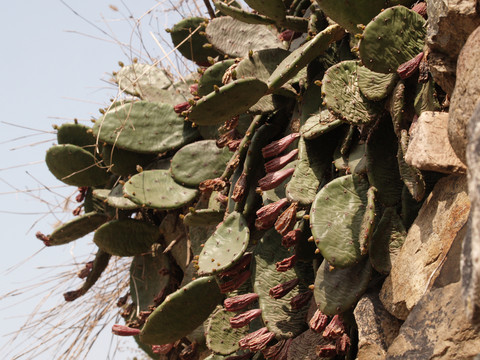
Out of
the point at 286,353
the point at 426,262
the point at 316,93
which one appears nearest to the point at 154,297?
the point at 286,353

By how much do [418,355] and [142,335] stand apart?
132 cm

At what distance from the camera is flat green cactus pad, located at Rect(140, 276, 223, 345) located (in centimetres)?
252

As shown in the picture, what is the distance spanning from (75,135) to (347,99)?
5.53 feet

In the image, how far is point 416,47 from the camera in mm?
1934

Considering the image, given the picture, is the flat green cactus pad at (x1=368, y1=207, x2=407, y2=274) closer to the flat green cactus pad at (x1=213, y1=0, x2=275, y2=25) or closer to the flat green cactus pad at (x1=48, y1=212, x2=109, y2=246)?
the flat green cactus pad at (x1=213, y1=0, x2=275, y2=25)

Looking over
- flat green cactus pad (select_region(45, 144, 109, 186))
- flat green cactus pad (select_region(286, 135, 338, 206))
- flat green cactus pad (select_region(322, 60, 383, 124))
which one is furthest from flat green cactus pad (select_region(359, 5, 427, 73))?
flat green cactus pad (select_region(45, 144, 109, 186))

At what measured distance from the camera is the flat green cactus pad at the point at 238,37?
2.71m

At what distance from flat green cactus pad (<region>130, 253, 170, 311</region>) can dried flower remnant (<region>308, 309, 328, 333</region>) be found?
3.84 feet

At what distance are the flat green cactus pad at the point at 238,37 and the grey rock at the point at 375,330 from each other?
1163mm

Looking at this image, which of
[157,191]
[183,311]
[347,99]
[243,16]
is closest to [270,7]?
[243,16]

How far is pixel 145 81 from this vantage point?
3.30 meters

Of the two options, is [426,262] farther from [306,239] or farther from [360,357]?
[306,239]

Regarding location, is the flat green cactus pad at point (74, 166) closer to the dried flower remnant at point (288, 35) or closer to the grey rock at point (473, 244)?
the dried flower remnant at point (288, 35)

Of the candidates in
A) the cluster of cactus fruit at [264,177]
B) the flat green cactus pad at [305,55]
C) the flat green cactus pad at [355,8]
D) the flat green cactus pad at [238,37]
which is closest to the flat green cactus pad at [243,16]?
the cluster of cactus fruit at [264,177]
